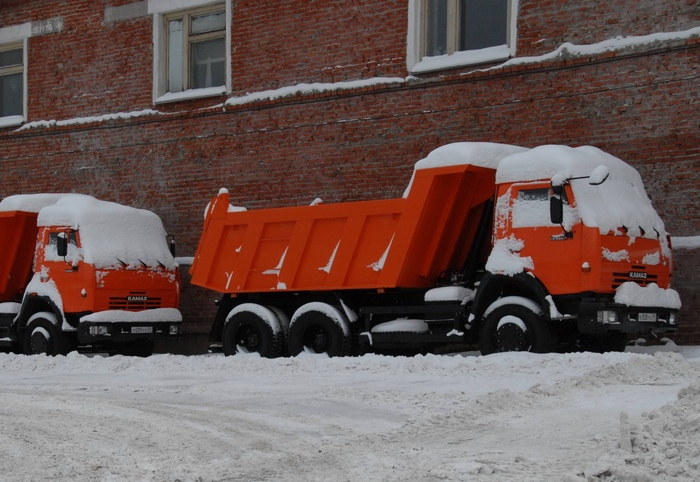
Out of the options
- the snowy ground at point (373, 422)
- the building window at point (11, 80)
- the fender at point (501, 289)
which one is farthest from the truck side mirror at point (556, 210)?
the building window at point (11, 80)

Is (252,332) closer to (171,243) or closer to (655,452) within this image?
(171,243)

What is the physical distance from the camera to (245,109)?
20.3 metres

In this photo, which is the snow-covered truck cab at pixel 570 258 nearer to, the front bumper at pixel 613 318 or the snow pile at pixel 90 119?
the front bumper at pixel 613 318

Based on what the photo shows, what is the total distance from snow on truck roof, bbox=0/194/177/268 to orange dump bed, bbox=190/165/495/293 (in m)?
2.00

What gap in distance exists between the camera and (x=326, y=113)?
19250 mm

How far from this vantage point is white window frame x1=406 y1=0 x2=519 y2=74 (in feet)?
56.9

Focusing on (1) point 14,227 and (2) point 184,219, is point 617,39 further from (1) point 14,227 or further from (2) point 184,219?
(1) point 14,227

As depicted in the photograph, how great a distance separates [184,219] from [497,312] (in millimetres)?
8709

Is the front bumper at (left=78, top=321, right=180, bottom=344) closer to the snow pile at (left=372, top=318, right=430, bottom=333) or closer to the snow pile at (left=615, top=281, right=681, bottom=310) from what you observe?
the snow pile at (left=372, top=318, right=430, bottom=333)

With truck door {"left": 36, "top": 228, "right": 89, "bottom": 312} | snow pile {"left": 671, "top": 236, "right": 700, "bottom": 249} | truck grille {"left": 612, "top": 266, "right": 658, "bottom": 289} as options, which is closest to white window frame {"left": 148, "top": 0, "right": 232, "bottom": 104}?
truck door {"left": 36, "top": 228, "right": 89, "bottom": 312}

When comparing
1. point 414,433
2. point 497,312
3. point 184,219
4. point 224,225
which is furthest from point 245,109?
point 414,433

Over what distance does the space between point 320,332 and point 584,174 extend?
4.39 meters

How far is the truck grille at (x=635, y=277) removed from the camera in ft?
44.0

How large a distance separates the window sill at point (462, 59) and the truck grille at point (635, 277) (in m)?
4.86
